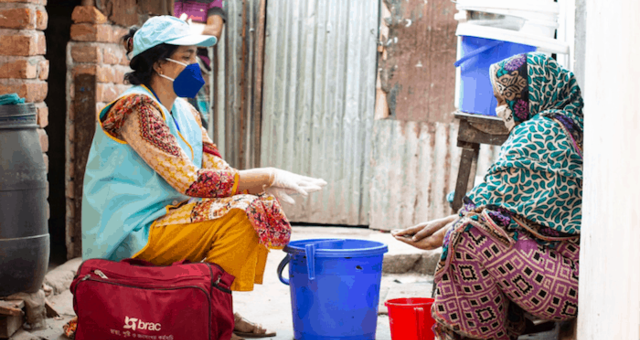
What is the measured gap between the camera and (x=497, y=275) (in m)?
2.72

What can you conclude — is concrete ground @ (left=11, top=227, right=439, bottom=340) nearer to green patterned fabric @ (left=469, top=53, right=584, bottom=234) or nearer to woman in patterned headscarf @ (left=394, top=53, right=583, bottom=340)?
woman in patterned headscarf @ (left=394, top=53, right=583, bottom=340)

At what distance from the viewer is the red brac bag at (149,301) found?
2924 mm

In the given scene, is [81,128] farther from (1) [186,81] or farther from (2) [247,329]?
(2) [247,329]

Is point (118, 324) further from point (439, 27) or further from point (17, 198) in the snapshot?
point (439, 27)

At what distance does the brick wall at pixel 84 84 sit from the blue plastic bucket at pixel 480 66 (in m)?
2.40

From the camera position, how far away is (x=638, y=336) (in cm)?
167

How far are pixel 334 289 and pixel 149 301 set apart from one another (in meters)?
0.86

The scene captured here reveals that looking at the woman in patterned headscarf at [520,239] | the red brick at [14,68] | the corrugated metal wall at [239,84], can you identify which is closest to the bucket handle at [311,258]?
the woman in patterned headscarf at [520,239]

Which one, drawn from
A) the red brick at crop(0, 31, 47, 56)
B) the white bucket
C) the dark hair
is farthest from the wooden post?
the white bucket

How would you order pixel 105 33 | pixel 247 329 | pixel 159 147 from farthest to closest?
pixel 105 33, pixel 247 329, pixel 159 147

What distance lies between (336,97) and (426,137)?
97 cm

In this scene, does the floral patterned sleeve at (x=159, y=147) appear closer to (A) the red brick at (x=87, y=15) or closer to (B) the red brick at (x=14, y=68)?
(B) the red brick at (x=14, y=68)

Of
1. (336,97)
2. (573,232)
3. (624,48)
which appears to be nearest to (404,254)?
(336,97)

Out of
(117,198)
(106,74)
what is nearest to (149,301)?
(117,198)
